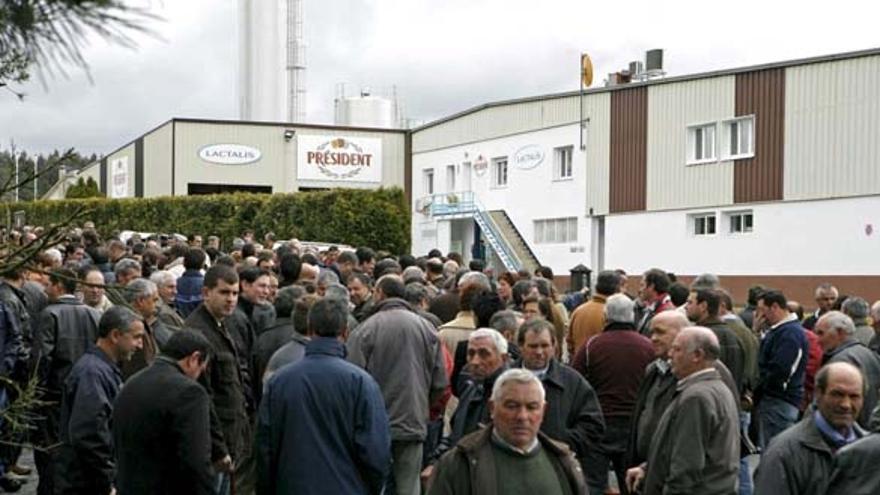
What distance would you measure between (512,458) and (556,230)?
39.7 m

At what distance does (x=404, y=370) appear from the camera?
322 inches

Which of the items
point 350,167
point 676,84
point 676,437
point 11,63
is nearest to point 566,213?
point 676,84

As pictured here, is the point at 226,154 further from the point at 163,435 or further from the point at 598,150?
the point at 163,435

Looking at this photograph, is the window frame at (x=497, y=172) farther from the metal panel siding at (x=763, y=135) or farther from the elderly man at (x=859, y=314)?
the elderly man at (x=859, y=314)

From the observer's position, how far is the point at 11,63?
3543 mm

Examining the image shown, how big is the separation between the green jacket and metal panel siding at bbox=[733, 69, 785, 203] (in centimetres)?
3211

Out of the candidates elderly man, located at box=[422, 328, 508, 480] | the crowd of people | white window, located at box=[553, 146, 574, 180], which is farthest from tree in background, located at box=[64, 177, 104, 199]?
elderly man, located at box=[422, 328, 508, 480]

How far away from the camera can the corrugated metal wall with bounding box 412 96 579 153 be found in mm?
44094

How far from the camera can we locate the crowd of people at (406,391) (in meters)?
5.55

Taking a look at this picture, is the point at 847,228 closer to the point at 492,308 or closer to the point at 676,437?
the point at 492,308

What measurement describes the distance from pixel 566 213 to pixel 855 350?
1373 inches

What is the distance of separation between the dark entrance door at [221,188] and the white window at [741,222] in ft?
81.8

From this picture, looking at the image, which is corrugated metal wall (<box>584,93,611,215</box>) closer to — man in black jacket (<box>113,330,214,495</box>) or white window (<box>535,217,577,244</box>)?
white window (<box>535,217,577,244</box>)

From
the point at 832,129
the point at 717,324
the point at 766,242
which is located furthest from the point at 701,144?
the point at 717,324
